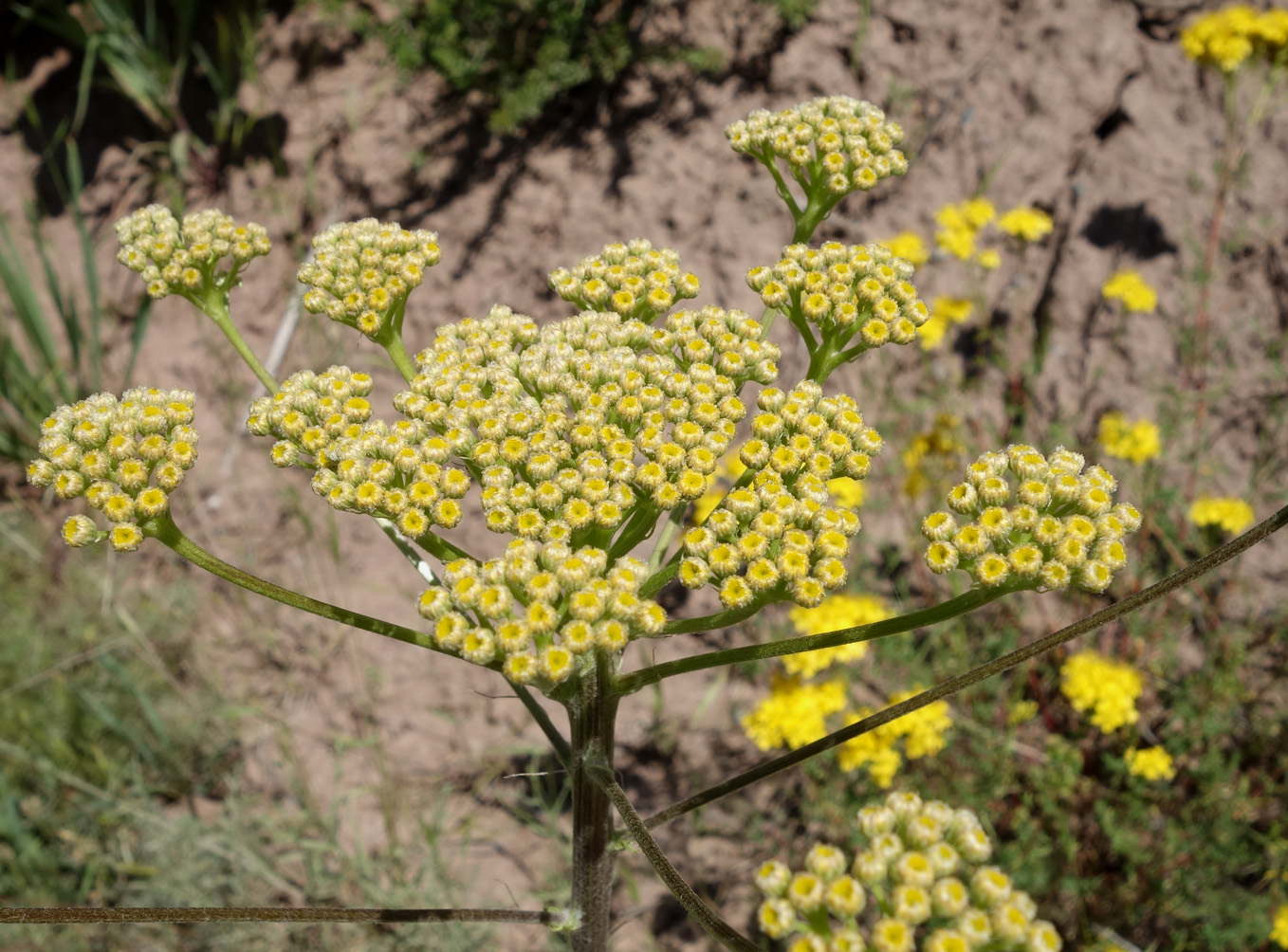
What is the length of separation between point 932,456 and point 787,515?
119 inches

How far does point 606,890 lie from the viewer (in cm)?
208

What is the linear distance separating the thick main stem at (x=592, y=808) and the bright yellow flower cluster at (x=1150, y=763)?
8.76ft

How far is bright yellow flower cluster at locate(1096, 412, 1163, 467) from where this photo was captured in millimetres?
4125

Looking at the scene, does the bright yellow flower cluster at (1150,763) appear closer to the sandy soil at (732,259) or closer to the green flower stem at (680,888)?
the sandy soil at (732,259)

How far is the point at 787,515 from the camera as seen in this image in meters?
1.84

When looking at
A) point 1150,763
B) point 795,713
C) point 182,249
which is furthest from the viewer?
point 795,713

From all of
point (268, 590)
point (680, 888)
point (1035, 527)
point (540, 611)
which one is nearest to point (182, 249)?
point (268, 590)

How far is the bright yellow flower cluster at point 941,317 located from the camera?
4496 millimetres

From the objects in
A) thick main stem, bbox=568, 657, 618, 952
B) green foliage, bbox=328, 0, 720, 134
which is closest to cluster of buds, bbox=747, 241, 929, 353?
thick main stem, bbox=568, 657, 618, 952

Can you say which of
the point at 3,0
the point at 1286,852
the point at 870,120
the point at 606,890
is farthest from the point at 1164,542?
the point at 3,0

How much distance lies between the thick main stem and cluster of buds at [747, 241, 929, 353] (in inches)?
43.4

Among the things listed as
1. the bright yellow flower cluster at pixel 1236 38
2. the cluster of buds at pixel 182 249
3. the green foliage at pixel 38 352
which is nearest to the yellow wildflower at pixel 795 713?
the cluster of buds at pixel 182 249

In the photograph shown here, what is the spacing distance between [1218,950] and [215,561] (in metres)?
3.98

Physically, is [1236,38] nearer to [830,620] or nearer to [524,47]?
[830,620]
